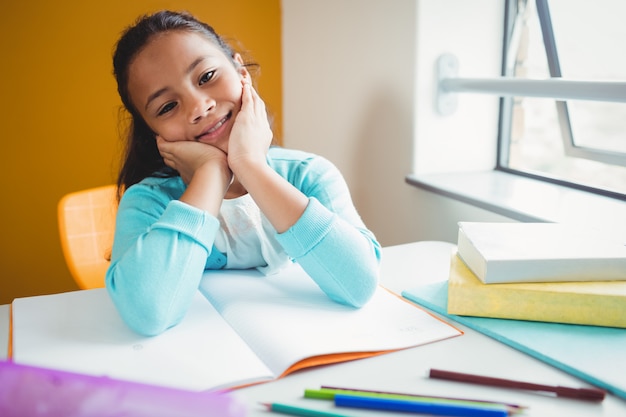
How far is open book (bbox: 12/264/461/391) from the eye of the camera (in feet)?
2.13

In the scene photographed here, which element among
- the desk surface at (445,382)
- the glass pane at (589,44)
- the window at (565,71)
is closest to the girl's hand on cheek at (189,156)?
the desk surface at (445,382)

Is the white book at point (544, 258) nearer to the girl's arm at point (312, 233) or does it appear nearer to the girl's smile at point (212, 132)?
the girl's arm at point (312, 233)

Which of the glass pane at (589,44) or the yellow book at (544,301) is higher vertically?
the glass pane at (589,44)

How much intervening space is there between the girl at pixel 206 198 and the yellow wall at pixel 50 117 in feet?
3.11

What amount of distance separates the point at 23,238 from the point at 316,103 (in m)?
1.17

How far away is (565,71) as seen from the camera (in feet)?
5.48

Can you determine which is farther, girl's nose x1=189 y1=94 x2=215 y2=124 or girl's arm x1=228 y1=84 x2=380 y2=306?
girl's nose x1=189 y1=94 x2=215 y2=124

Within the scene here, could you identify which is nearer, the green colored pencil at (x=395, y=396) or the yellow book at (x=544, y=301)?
the green colored pencil at (x=395, y=396)

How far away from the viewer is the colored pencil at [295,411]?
55 cm

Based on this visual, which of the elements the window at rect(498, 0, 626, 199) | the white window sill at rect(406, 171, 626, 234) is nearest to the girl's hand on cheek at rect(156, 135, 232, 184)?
the white window sill at rect(406, 171, 626, 234)

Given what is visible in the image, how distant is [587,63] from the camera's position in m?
1.66

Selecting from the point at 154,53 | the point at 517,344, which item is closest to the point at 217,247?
the point at 154,53

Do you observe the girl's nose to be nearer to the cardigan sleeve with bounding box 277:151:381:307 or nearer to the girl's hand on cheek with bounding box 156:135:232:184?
the girl's hand on cheek with bounding box 156:135:232:184

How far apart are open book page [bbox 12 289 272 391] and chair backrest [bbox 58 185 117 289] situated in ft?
2.22
